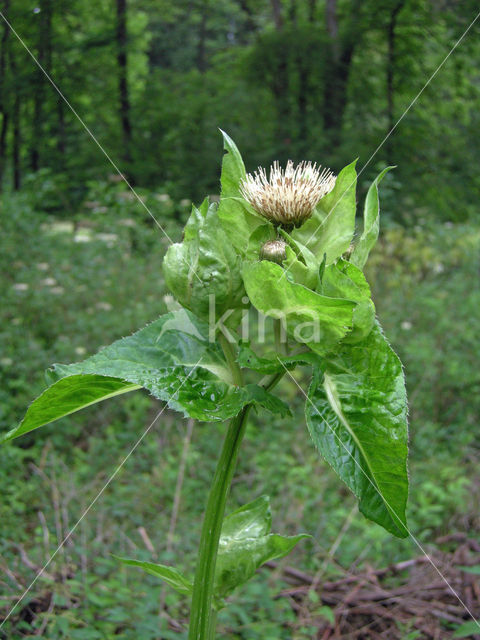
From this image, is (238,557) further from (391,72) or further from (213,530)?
(391,72)

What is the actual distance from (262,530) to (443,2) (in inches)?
349

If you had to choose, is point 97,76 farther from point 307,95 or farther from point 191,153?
point 307,95

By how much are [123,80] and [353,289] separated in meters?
8.98

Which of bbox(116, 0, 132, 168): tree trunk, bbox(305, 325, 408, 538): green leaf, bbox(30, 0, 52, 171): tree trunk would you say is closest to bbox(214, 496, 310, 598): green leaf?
bbox(305, 325, 408, 538): green leaf

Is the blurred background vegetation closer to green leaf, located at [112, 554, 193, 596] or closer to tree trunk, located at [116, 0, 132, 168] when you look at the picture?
tree trunk, located at [116, 0, 132, 168]

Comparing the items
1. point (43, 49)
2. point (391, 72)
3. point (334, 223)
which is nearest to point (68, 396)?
point (334, 223)

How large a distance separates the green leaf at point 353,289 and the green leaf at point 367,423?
0.14 feet

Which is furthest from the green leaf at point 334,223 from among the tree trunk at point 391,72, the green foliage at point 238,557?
the tree trunk at point 391,72

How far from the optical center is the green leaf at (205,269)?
2.97 feet

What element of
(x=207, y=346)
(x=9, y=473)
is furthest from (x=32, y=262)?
(x=207, y=346)

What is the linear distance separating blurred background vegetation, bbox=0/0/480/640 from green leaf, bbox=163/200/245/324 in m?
0.97

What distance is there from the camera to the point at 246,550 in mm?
1060

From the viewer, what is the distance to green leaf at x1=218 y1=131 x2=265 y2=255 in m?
0.95

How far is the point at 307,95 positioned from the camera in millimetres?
8328
